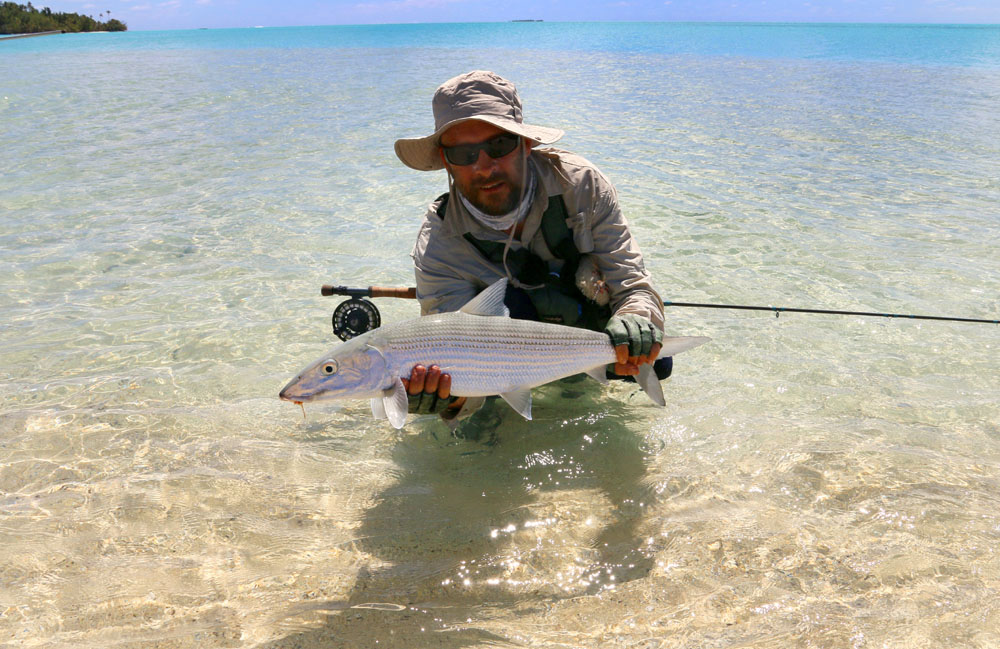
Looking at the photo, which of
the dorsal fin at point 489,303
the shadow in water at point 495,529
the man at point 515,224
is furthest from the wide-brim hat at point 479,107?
the shadow in water at point 495,529

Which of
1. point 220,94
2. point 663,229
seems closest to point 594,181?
point 663,229

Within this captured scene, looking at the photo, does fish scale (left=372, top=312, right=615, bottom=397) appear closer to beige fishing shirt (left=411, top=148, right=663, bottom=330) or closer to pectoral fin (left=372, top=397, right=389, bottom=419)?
pectoral fin (left=372, top=397, right=389, bottom=419)

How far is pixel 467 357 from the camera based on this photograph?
302 cm

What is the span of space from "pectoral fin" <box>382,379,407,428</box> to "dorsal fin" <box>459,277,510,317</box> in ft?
1.49

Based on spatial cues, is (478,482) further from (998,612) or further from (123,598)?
(998,612)

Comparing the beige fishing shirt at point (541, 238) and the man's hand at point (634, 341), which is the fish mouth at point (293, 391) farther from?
the man's hand at point (634, 341)

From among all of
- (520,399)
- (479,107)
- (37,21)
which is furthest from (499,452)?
(37,21)

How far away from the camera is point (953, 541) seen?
3.13 meters

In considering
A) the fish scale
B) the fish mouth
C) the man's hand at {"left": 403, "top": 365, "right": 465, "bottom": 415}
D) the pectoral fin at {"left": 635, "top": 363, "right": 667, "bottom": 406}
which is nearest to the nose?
the fish scale

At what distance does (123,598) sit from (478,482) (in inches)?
67.8

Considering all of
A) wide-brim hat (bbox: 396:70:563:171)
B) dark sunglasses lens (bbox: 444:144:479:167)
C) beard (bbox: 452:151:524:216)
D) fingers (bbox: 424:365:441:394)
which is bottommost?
fingers (bbox: 424:365:441:394)

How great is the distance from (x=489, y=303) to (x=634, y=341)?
679mm

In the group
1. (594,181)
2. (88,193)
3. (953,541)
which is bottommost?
(953,541)

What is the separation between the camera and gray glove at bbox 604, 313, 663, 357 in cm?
310
